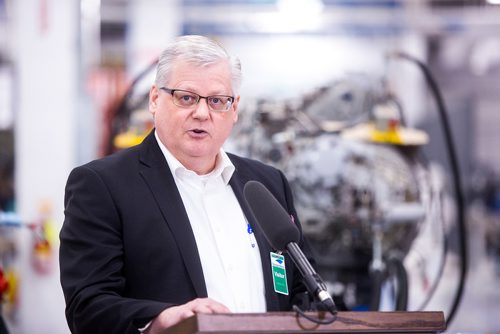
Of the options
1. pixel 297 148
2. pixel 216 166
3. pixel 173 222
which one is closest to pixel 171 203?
pixel 173 222

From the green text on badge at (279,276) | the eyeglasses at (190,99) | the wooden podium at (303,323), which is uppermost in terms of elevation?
the eyeglasses at (190,99)

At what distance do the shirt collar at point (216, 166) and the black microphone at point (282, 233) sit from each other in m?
0.33

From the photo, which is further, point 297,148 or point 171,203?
point 297,148

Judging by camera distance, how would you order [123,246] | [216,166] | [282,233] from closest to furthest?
[282,233], [123,246], [216,166]

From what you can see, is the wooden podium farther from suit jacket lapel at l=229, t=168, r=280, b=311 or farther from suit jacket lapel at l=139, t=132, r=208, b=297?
suit jacket lapel at l=229, t=168, r=280, b=311

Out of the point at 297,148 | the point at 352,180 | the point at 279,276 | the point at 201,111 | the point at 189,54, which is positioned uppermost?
the point at 189,54

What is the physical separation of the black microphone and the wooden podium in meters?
0.04

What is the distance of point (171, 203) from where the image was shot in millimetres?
2076

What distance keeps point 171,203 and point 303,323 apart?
57 cm

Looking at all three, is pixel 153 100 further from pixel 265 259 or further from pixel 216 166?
pixel 265 259

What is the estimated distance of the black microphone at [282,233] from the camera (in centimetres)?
165

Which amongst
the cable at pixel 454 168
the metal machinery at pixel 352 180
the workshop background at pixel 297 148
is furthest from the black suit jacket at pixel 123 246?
the cable at pixel 454 168

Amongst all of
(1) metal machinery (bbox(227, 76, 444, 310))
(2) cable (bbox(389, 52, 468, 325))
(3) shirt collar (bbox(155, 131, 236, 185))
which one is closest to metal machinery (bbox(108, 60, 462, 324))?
(1) metal machinery (bbox(227, 76, 444, 310))

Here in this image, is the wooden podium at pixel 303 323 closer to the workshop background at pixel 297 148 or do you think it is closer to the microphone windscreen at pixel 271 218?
the microphone windscreen at pixel 271 218
